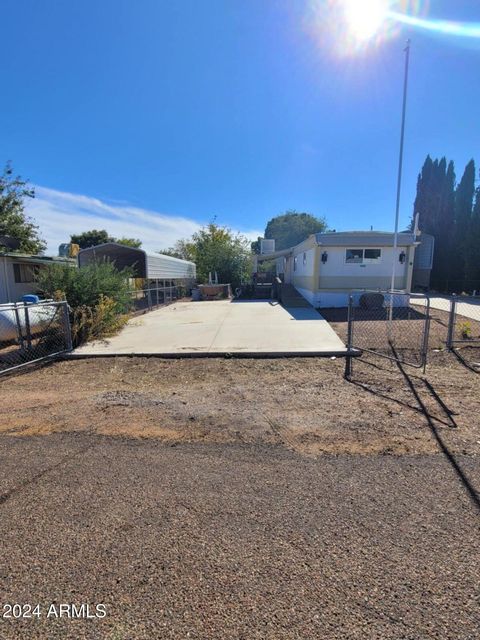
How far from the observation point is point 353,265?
43.8 ft

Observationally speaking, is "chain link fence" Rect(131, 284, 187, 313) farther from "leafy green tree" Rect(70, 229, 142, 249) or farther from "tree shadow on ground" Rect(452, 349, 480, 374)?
"leafy green tree" Rect(70, 229, 142, 249)

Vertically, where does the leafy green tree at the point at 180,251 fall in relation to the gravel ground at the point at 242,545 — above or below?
above

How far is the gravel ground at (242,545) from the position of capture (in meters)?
1.48

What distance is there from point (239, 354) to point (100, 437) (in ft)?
11.7

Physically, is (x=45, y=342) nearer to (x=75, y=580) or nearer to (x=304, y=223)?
(x=75, y=580)

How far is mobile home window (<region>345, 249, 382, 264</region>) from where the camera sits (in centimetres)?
1330

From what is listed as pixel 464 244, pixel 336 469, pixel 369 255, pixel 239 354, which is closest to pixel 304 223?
pixel 464 244

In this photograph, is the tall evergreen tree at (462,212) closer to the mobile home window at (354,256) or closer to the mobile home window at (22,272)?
the mobile home window at (354,256)

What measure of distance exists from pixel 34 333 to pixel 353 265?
11633mm

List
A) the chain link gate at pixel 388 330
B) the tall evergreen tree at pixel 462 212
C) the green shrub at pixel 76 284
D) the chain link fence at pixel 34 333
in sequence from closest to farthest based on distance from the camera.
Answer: the chain link gate at pixel 388 330, the chain link fence at pixel 34 333, the green shrub at pixel 76 284, the tall evergreen tree at pixel 462 212

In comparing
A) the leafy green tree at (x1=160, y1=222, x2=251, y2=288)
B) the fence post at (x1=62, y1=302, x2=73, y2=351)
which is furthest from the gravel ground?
the leafy green tree at (x1=160, y1=222, x2=251, y2=288)

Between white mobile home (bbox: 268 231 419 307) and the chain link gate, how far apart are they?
76cm

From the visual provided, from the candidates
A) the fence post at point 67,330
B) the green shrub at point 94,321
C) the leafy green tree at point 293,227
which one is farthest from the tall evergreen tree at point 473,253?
the leafy green tree at point 293,227

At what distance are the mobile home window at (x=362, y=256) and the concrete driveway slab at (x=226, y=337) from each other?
11.8 feet
